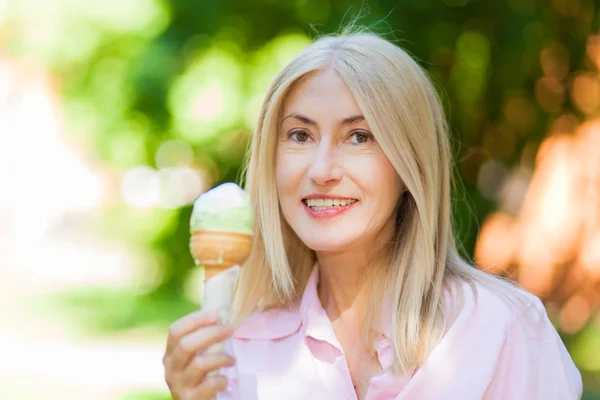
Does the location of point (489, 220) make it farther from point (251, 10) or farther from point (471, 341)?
point (471, 341)

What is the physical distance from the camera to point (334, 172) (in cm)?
219

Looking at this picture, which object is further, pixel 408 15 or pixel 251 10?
pixel 251 10

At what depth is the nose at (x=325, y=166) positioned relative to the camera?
7.15 feet

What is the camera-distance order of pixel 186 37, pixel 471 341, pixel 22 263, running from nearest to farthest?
pixel 471 341 → pixel 186 37 → pixel 22 263

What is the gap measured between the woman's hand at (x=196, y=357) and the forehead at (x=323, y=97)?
2.35 ft

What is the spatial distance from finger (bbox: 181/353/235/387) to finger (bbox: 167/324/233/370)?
2 centimetres

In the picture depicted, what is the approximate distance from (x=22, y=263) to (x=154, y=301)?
3.37 meters

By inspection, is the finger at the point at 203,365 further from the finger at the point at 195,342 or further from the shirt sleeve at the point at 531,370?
the shirt sleeve at the point at 531,370

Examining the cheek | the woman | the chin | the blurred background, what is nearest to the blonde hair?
the woman

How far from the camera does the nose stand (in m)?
2.18

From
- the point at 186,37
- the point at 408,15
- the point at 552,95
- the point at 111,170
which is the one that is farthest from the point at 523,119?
the point at 111,170

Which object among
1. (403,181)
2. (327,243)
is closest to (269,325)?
(327,243)

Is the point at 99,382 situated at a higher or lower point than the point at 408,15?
lower

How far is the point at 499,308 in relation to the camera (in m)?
2.15
